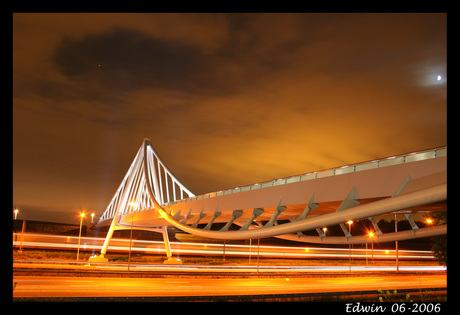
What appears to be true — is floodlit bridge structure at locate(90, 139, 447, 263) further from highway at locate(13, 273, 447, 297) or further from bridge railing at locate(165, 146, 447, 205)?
highway at locate(13, 273, 447, 297)

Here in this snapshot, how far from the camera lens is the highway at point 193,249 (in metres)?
52.2

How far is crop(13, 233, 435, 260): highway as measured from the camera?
5219cm

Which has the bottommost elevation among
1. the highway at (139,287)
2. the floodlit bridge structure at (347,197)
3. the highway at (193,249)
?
the highway at (193,249)

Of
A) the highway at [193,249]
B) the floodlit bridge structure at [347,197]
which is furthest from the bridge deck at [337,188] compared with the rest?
the highway at [193,249]

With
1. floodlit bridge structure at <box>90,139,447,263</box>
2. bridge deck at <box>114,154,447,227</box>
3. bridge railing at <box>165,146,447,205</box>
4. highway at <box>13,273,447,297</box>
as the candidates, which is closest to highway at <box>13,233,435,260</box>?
floodlit bridge structure at <box>90,139,447,263</box>

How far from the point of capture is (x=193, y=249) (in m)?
58.3

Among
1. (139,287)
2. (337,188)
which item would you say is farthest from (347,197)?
(139,287)

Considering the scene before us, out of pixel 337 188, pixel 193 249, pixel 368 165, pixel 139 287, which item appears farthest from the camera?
pixel 193 249

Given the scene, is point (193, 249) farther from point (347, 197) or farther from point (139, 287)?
point (347, 197)

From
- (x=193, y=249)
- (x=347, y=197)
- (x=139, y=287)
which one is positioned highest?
(x=347, y=197)

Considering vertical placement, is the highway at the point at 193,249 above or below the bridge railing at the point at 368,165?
below

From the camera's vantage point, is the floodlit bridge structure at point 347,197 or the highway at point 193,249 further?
the highway at point 193,249

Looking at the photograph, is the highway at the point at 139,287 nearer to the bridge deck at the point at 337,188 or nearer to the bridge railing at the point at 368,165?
the bridge deck at the point at 337,188
